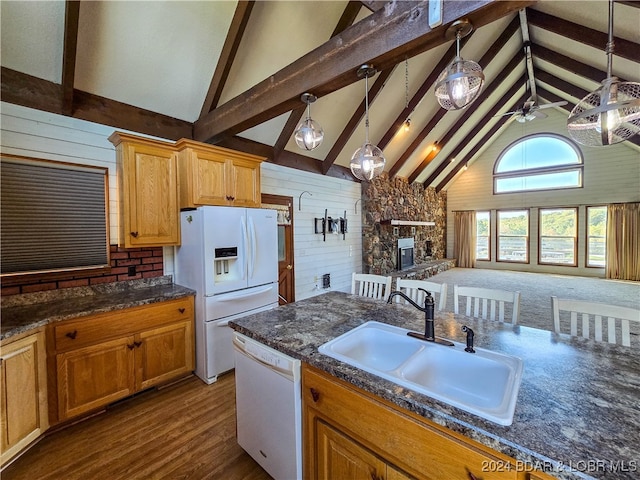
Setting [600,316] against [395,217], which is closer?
[600,316]

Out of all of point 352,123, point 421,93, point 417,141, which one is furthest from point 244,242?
point 417,141

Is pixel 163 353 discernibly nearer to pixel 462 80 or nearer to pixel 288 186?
pixel 288 186

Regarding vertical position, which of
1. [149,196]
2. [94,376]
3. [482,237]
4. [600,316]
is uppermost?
[149,196]

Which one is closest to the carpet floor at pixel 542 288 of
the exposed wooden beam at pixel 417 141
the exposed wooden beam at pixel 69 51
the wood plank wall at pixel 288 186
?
the wood plank wall at pixel 288 186

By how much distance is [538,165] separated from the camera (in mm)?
8172

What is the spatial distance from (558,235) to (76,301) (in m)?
10.8

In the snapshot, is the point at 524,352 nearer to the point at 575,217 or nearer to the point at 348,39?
the point at 348,39

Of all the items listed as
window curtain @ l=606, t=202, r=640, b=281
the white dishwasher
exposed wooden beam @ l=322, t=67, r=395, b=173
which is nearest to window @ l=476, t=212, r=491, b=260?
window curtain @ l=606, t=202, r=640, b=281

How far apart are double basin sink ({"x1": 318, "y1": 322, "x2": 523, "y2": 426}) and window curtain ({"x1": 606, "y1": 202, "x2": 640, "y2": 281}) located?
885cm

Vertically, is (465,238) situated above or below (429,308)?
above

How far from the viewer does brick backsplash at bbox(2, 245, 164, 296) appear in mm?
2262

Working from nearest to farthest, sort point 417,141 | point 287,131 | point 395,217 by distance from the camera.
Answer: point 287,131 → point 417,141 → point 395,217

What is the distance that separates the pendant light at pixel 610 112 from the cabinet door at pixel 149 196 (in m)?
3.56

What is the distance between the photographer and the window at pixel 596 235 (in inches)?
286
